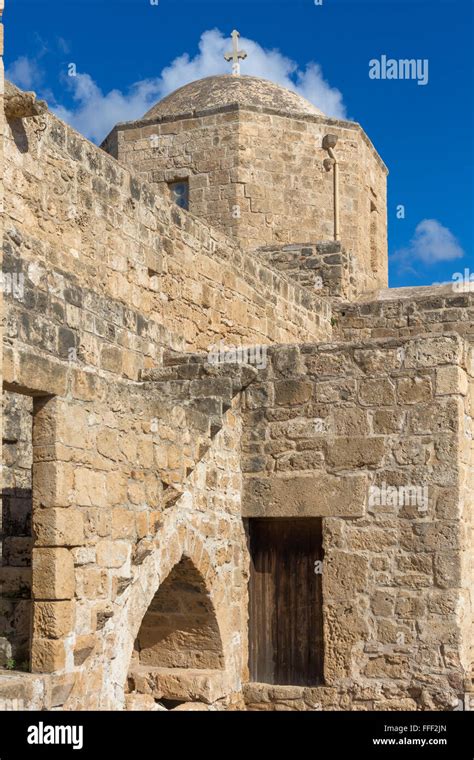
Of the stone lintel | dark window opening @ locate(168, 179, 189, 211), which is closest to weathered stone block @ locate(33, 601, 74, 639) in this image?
the stone lintel

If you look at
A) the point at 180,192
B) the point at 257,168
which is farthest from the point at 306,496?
the point at 180,192

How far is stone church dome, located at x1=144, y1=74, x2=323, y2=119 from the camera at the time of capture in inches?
578

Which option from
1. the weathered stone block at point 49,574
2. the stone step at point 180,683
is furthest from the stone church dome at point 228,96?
the weathered stone block at point 49,574

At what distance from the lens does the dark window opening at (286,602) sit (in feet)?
24.6

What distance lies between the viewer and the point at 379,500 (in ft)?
23.7

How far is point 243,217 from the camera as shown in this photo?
45.8 feet

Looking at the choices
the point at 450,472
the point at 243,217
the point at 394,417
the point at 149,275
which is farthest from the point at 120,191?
the point at 243,217

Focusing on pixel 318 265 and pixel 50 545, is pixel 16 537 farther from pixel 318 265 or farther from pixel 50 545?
pixel 318 265

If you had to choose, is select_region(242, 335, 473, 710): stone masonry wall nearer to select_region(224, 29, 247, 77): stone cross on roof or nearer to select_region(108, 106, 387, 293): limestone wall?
select_region(108, 106, 387, 293): limestone wall

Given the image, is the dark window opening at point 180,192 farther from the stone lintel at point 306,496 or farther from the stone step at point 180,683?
the stone step at point 180,683

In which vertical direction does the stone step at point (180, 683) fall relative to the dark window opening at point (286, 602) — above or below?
below

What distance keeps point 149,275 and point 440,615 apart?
11.1ft

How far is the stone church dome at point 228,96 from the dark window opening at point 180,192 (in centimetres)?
95
